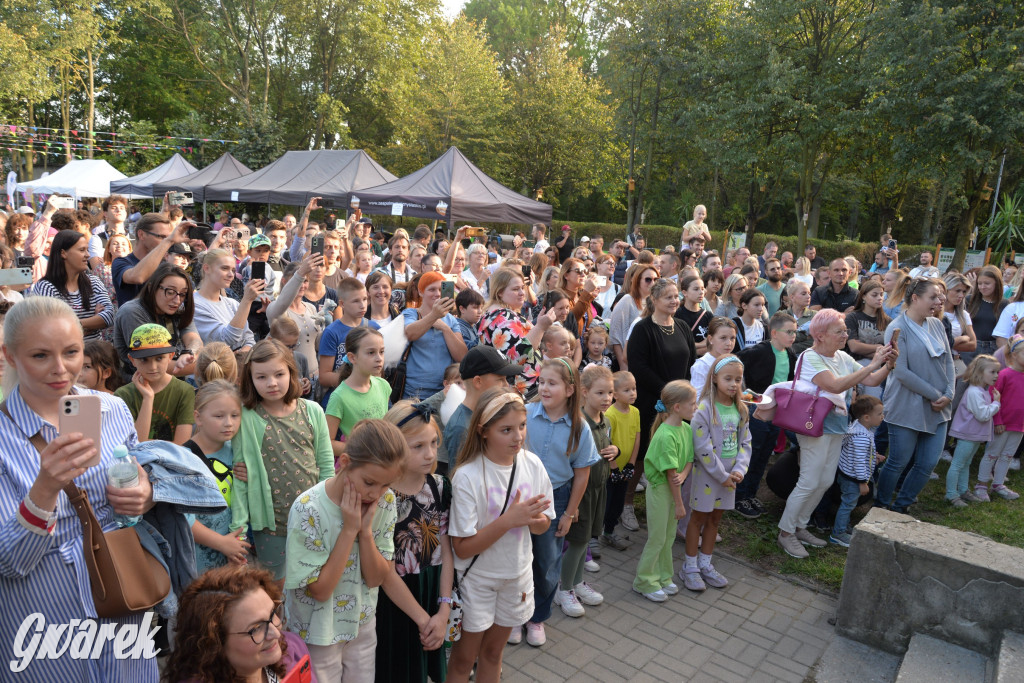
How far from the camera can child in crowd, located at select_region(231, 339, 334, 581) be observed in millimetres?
2986

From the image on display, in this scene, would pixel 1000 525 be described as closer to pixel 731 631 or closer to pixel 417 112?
pixel 731 631

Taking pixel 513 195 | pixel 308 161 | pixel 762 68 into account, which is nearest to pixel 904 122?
pixel 762 68

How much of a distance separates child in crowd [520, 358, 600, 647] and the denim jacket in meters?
1.90

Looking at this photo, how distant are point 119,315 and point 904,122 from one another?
18.9m

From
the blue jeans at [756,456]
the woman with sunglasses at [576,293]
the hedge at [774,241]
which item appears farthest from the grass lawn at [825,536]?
the hedge at [774,241]

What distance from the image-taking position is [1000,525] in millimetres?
5617

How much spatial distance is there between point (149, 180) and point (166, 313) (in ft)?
69.2

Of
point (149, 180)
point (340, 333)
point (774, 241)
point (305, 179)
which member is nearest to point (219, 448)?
point (340, 333)

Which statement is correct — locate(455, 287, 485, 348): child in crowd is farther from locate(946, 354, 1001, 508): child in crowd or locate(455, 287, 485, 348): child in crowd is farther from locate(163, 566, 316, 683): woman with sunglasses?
locate(946, 354, 1001, 508): child in crowd

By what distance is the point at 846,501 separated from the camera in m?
5.32

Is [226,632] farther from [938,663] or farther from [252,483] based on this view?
[938,663]

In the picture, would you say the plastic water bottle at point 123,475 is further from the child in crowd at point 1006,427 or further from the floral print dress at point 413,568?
the child in crowd at point 1006,427

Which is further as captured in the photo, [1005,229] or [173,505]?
[1005,229]

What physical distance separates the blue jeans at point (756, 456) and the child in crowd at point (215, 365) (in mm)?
4337
